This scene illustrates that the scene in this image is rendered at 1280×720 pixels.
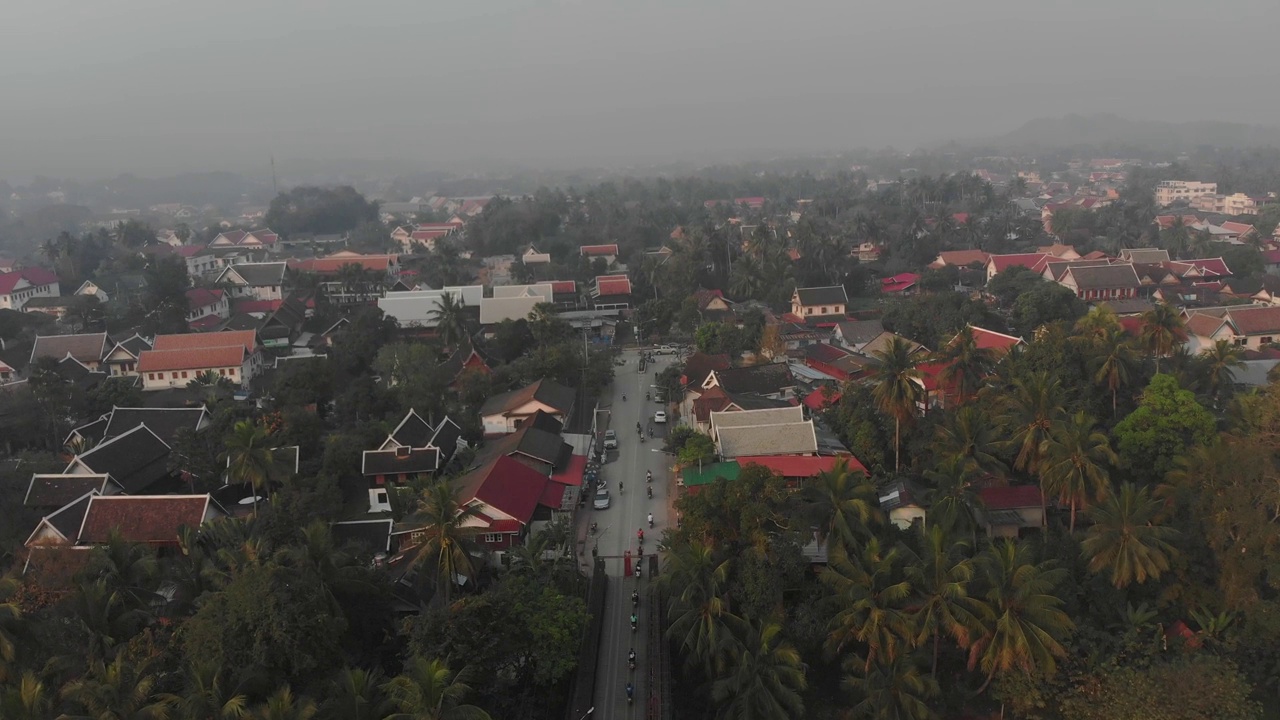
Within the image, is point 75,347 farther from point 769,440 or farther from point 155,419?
point 769,440

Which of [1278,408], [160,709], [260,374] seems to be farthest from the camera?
[260,374]

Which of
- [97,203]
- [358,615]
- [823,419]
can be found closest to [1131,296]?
[823,419]

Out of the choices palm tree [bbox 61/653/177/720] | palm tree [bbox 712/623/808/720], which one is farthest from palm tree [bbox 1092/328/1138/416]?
palm tree [bbox 61/653/177/720]

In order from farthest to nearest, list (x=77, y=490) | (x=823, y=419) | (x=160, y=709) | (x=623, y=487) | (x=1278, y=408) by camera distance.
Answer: (x=823, y=419), (x=623, y=487), (x=77, y=490), (x=1278, y=408), (x=160, y=709)

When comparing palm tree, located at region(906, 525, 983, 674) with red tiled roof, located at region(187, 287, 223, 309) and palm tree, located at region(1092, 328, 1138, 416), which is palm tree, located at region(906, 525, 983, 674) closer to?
palm tree, located at region(1092, 328, 1138, 416)

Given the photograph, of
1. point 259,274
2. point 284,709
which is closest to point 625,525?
point 284,709

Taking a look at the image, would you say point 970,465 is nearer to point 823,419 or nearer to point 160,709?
point 823,419
